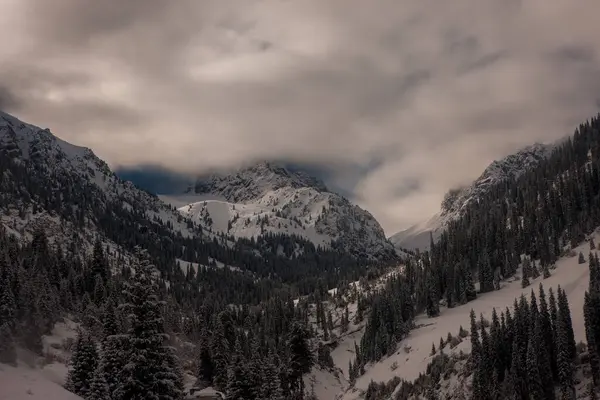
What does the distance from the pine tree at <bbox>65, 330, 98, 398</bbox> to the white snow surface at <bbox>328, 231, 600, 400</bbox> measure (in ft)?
211

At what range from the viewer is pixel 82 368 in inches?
2355

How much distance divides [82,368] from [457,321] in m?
93.7

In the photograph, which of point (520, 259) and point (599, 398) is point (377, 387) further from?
point (520, 259)

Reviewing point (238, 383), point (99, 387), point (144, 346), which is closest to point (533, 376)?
point (238, 383)

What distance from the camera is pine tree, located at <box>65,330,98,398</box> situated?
2290 inches

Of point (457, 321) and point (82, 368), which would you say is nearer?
point (82, 368)

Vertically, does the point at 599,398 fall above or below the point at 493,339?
below

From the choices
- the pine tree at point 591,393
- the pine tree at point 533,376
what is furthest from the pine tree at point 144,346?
the pine tree at point 533,376

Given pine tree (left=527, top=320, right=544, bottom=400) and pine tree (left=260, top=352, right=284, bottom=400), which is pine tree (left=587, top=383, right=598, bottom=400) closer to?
pine tree (left=527, top=320, right=544, bottom=400)

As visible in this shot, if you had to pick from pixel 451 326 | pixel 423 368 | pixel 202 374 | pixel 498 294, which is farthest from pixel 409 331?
pixel 202 374

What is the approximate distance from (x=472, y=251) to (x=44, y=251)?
13908 cm

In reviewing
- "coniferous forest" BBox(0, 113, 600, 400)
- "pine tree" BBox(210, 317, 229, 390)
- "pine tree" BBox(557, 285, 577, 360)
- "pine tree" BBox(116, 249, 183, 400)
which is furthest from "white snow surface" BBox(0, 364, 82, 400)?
"pine tree" BBox(557, 285, 577, 360)

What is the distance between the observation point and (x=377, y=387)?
110 m

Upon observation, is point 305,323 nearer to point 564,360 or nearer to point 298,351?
point 298,351
